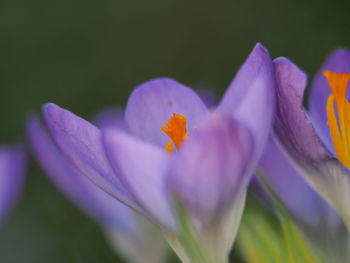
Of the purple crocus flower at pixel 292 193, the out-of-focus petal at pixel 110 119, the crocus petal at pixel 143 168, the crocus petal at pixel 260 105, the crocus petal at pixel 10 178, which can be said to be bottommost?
the out-of-focus petal at pixel 110 119

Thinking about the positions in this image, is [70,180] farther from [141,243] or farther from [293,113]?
[293,113]

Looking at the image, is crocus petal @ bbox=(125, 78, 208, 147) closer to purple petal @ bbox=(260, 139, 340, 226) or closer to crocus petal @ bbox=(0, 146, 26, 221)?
purple petal @ bbox=(260, 139, 340, 226)

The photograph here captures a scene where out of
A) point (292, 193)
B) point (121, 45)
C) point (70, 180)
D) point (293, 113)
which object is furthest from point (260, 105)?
point (121, 45)

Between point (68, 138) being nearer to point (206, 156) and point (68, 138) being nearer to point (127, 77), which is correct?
point (206, 156)

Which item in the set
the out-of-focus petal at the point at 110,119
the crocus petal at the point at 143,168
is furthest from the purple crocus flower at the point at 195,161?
the out-of-focus petal at the point at 110,119

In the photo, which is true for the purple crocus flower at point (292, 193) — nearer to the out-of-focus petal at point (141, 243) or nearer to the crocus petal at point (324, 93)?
the crocus petal at point (324, 93)
